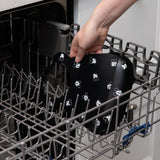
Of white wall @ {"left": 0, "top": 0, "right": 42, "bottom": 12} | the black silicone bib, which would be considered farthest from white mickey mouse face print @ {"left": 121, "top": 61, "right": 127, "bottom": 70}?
white wall @ {"left": 0, "top": 0, "right": 42, "bottom": 12}

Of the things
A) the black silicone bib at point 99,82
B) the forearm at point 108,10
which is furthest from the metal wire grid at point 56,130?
the forearm at point 108,10

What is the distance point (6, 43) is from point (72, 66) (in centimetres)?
23

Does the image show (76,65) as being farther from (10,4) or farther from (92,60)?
(10,4)

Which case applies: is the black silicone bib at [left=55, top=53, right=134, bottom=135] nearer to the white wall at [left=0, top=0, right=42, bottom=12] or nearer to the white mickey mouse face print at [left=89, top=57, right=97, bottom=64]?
the white mickey mouse face print at [left=89, top=57, right=97, bottom=64]

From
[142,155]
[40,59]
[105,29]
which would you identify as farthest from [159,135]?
[105,29]

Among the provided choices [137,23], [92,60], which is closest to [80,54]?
[92,60]

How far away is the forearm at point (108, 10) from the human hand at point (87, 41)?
1 centimetres

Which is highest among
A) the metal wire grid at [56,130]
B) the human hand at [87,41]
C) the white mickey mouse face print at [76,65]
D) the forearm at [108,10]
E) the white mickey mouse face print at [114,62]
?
the forearm at [108,10]

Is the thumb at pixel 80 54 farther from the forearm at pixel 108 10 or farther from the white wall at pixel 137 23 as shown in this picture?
the white wall at pixel 137 23

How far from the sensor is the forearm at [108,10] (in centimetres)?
83

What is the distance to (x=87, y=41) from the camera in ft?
2.81

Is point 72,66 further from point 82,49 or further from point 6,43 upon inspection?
point 6,43

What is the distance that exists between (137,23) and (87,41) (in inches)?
15.0

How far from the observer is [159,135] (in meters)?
1.46
